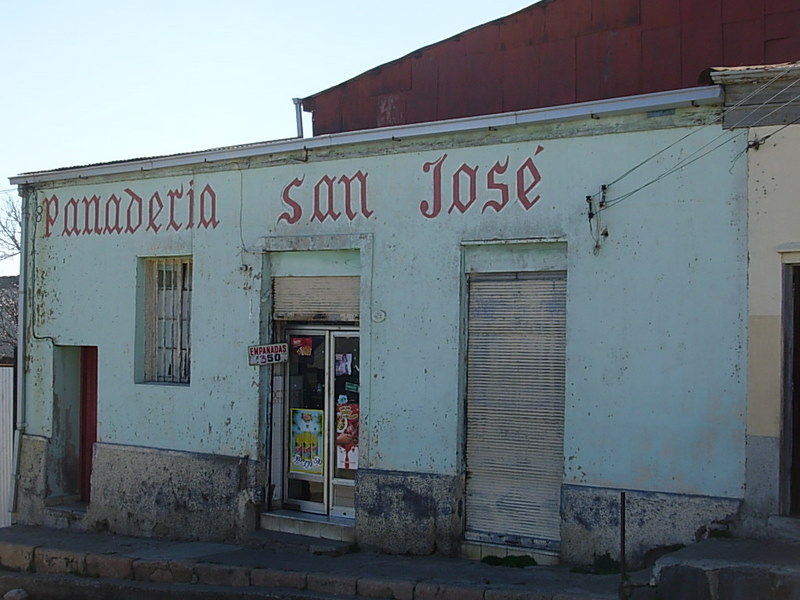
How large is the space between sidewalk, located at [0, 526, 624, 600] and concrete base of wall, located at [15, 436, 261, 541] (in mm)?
228

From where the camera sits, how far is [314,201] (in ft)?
35.4

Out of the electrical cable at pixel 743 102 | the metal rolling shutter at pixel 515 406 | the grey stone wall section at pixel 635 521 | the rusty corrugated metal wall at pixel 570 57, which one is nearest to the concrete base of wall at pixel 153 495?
the metal rolling shutter at pixel 515 406

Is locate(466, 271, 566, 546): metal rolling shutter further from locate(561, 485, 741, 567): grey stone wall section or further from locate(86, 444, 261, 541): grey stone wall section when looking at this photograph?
locate(86, 444, 261, 541): grey stone wall section

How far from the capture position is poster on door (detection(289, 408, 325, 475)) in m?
11.1

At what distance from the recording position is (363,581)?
29.2ft

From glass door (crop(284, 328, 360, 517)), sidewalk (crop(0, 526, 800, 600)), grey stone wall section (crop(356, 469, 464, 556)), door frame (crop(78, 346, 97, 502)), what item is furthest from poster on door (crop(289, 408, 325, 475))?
door frame (crop(78, 346, 97, 502))

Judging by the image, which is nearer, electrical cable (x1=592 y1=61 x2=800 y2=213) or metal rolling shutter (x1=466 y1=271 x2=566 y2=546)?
electrical cable (x1=592 y1=61 x2=800 y2=213)

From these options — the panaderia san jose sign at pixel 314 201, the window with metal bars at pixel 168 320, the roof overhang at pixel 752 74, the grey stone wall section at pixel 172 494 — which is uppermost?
the roof overhang at pixel 752 74

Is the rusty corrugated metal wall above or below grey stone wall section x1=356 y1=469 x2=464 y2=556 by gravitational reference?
Result: above

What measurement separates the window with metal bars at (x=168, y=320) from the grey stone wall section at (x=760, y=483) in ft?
22.1

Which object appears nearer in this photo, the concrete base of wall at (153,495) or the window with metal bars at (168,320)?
the concrete base of wall at (153,495)

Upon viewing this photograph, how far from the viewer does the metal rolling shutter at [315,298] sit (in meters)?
10.7

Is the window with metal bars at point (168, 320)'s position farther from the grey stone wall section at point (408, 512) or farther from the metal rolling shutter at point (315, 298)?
the grey stone wall section at point (408, 512)

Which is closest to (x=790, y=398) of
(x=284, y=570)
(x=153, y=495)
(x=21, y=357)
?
(x=284, y=570)
